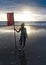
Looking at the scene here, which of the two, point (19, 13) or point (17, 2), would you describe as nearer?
point (19, 13)

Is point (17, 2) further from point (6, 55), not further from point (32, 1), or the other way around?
point (6, 55)

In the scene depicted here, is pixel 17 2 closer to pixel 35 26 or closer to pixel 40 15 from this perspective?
pixel 40 15

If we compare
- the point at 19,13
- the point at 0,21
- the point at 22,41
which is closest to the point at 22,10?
the point at 19,13

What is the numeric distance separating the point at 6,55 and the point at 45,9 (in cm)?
1549

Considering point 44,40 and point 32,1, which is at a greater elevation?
point 32,1

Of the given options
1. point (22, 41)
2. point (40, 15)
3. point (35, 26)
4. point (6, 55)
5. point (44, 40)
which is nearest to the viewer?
point (6, 55)

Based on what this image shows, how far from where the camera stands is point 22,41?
14641mm

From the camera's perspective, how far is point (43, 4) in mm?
29328

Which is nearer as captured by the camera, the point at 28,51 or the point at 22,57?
the point at 22,57

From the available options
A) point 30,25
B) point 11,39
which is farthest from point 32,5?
point 11,39

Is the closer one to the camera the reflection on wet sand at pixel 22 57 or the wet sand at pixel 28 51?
the reflection on wet sand at pixel 22 57

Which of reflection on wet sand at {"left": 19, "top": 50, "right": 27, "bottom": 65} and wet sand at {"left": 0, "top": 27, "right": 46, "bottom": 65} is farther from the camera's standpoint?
wet sand at {"left": 0, "top": 27, "right": 46, "bottom": 65}

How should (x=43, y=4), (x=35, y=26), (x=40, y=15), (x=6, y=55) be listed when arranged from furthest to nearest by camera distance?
(x=43, y=4), (x=40, y=15), (x=35, y=26), (x=6, y=55)

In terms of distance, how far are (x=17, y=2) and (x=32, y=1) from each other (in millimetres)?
1628
